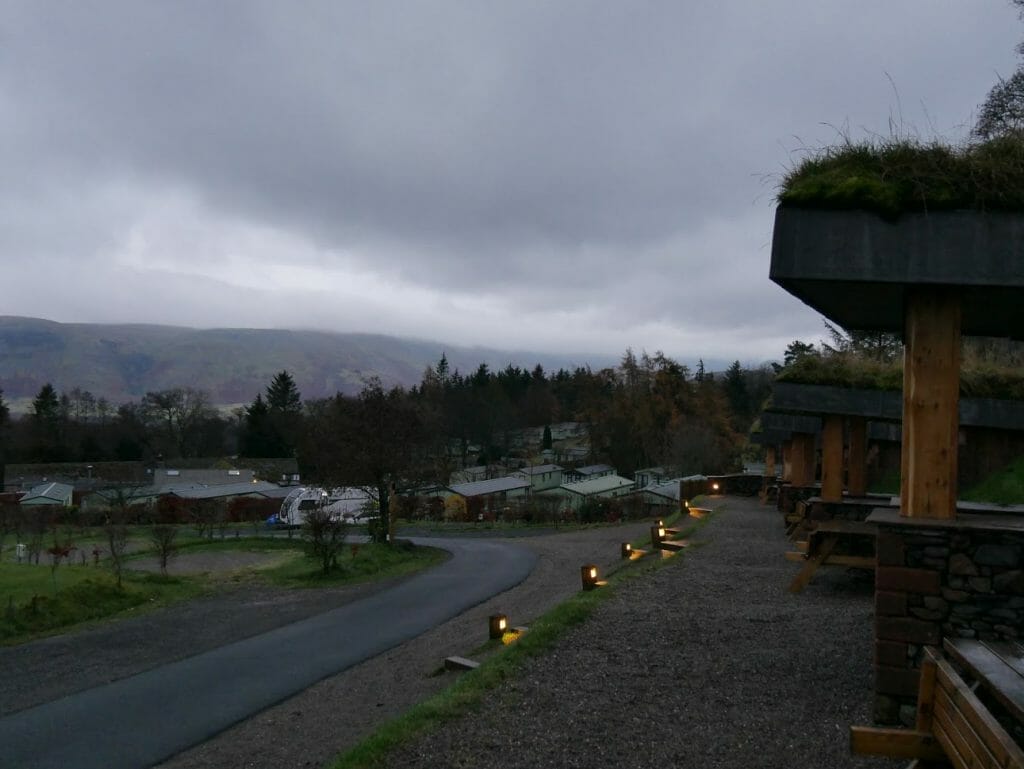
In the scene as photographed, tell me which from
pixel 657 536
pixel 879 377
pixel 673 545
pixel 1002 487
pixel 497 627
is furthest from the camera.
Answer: pixel 657 536

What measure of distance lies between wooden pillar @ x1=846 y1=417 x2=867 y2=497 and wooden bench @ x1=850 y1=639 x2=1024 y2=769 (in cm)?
1293

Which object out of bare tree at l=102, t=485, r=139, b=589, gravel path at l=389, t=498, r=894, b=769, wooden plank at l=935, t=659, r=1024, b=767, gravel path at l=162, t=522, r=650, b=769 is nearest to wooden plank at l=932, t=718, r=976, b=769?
wooden plank at l=935, t=659, r=1024, b=767

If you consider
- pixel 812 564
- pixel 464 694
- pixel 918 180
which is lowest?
pixel 464 694

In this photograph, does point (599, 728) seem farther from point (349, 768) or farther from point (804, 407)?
point (804, 407)

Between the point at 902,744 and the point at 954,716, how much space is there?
0.51m

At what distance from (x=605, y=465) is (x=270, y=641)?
→ 51.9 m

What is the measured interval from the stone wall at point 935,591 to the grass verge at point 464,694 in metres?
3.10

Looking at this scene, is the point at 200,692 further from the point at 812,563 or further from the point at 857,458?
the point at 857,458

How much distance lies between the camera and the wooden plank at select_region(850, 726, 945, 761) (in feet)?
13.9

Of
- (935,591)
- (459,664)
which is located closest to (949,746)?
(935,591)

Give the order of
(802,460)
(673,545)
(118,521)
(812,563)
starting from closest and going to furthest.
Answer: (812,563) → (673,545) → (802,460) → (118,521)

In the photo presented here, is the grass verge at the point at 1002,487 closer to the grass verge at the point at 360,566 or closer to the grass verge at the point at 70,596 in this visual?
the grass verge at the point at 360,566

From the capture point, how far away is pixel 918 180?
555cm

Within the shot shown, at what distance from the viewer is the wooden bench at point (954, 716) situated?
3.50 meters
